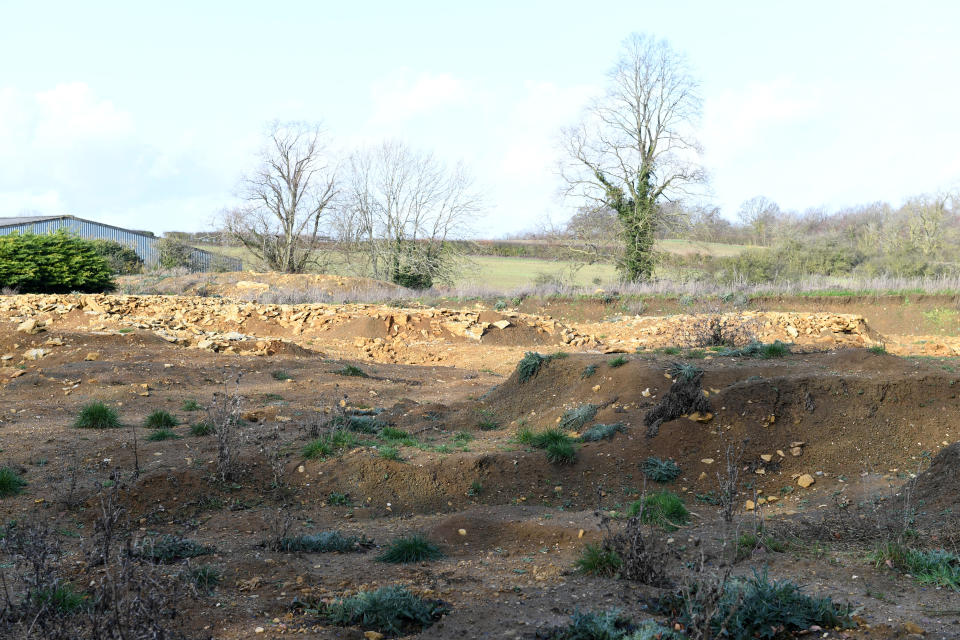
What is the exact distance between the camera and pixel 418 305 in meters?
23.1

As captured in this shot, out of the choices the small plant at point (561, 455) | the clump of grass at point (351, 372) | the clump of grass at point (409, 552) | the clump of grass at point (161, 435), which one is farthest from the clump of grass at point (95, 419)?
the small plant at point (561, 455)

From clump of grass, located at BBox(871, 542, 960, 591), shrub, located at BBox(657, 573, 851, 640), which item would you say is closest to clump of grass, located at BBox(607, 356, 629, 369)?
clump of grass, located at BBox(871, 542, 960, 591)

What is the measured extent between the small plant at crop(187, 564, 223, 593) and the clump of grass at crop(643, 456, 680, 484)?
12.6 ft

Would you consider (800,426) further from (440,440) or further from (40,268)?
(40,268)

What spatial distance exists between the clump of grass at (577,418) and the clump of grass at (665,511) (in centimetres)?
194

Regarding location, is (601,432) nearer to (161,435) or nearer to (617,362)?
(617,362)

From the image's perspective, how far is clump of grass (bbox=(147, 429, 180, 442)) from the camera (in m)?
7.59

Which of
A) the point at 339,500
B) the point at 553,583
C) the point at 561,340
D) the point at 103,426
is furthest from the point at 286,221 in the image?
the point at 553,583

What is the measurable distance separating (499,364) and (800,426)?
27.6 feet

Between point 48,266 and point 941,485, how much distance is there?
27014 mm

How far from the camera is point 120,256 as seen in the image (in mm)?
36406

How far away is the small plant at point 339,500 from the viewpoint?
6.25 meters

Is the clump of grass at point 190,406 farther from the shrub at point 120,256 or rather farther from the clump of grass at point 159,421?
the shrub at point 120,256

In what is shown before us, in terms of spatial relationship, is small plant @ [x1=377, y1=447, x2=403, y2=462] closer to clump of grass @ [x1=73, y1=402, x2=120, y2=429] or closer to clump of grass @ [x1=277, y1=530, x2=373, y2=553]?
clump of grass @ [x1=277, y1=530, x2=373, y2=553]
